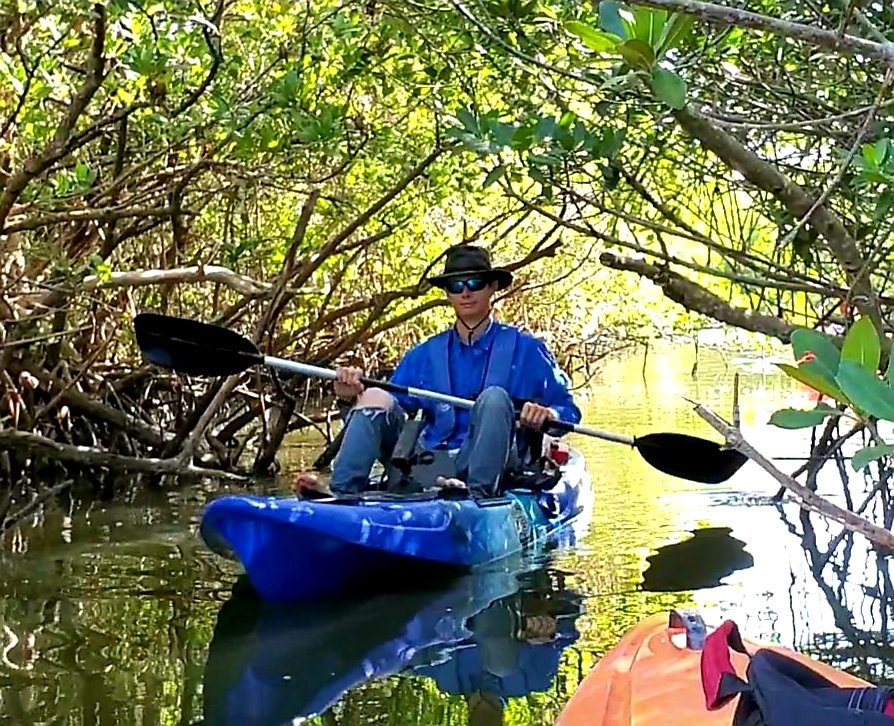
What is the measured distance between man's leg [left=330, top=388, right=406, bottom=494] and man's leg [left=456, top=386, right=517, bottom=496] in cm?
37

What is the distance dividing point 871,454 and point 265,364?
414 centimetres

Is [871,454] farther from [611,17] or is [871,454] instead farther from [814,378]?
[611,17]

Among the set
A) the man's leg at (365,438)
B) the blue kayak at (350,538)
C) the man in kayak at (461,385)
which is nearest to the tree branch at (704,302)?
the blue kayak at (350,538)

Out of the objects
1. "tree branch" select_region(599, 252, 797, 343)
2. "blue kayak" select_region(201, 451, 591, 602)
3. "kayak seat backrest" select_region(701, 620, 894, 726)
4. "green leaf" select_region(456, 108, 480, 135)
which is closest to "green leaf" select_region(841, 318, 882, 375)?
"kayak seat backrest" select_region(701, 620, 894, 726)

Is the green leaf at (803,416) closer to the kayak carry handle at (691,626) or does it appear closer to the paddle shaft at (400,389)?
the kayak carry handle at (691,626)

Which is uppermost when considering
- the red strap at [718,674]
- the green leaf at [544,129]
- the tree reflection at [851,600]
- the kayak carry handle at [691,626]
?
the green leaf at [544,129]

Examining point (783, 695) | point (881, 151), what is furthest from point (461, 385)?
point (783, 695)

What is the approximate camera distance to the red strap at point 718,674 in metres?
1.60

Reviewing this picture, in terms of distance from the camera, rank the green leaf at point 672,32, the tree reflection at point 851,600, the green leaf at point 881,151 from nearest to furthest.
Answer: the green leaf at point 672,32 → the green leaf at point 881,151 → the tree reflection at point 851,600

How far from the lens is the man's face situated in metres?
5.38

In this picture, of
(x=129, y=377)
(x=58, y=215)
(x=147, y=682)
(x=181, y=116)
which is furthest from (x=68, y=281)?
(x=147, y=682)

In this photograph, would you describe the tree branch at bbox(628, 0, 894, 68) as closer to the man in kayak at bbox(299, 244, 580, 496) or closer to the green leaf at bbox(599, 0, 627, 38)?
the green leaf at bbox(599, 0, 627, 38)

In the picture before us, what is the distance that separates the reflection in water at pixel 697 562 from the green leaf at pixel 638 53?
3.13 m

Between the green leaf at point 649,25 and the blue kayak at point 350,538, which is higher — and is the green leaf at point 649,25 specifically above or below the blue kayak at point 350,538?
above
